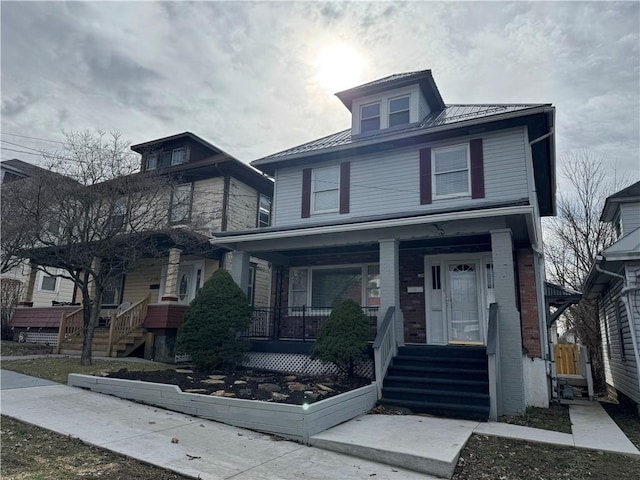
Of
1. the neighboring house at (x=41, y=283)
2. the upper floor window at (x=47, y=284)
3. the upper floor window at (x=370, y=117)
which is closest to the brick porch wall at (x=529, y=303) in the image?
the upper floor window at (x=370, y=117)

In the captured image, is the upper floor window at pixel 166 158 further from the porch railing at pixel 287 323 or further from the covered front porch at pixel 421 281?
the porch railing at pixel 287 323

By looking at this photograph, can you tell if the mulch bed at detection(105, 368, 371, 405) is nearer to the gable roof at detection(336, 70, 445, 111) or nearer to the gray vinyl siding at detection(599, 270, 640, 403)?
the gray vinyl siding at detection(599, 270, 640, 403)

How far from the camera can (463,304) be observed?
10453mm

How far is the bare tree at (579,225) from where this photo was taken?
1875 centimetres

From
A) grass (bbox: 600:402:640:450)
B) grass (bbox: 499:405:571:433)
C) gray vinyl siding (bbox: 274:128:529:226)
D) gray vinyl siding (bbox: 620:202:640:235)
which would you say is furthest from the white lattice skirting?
gray vinyl siding (bbox: 620:202:640:235)

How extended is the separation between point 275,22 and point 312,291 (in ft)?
23.6

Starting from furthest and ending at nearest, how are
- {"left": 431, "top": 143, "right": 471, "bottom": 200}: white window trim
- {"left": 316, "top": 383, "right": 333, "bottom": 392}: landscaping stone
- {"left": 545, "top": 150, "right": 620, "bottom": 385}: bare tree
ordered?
{"left": 545, "top": 150, "right": 620, "bottom": 385}: bare tree < {"left": 431, "top": 143, "right": 471, "bottom": 200}: white window trim < {"left": 316, "top": 383, "right": 333, "bottom": 392}: landscaping stone

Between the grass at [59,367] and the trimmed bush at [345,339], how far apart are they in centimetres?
442

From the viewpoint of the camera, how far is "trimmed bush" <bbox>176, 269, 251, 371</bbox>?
9.38 m

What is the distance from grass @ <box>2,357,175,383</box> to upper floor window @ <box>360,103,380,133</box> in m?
8.71

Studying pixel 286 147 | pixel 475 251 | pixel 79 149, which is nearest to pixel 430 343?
pixel 475 251

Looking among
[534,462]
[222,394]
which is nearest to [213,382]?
[222,394]

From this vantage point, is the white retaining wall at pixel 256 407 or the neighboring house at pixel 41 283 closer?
the white retaining wall at pixel 256 407

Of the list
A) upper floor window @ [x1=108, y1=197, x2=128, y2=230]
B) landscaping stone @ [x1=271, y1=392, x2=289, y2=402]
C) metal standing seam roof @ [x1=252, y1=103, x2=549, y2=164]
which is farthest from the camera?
upper floor window @ [x1=108, y1=197, x2=128, y2=230]
